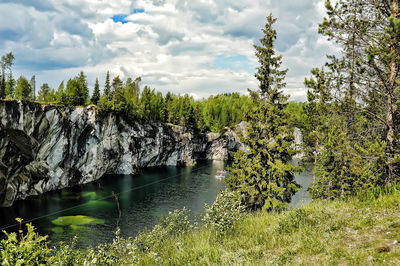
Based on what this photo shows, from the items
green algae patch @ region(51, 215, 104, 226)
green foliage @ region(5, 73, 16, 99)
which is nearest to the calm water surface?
green algae patch @ region(51, 215, 104, 226)

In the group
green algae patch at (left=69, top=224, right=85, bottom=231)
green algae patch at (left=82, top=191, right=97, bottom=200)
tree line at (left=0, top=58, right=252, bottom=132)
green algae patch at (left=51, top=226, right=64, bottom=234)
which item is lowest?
green algae patch at (left=69, top=224, right=85, bottom=231)

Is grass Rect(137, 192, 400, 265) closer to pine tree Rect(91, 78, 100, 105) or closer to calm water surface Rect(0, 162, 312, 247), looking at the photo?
calm water surface Rect(0, 162, 312, 247)

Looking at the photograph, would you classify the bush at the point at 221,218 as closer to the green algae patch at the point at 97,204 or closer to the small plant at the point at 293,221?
the small plant at the point at 293,221

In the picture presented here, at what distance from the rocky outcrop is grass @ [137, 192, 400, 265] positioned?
42.1 metres

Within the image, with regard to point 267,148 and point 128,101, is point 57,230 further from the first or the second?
point 128,101

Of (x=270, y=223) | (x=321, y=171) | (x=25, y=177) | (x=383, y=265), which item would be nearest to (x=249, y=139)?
(x=321, y=171)

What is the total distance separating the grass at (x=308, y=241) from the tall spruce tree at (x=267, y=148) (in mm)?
12746

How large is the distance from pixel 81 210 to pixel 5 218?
29.4ft

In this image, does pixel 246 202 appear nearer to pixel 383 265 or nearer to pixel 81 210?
pixel 383 265

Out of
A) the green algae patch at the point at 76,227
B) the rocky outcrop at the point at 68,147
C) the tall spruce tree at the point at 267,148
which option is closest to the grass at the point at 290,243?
the tall spruce tree at the point at 267,148

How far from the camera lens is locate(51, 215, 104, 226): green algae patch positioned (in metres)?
32.8

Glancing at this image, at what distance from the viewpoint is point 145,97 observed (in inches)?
3039

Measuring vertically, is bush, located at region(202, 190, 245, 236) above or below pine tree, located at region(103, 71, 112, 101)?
below

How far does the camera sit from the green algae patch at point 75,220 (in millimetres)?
32797
